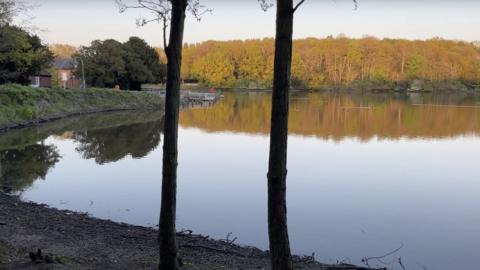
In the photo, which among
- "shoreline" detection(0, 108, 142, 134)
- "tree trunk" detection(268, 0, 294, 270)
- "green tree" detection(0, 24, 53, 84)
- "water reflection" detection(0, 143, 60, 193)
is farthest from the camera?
"green tree" detection(0, 24, 53, 84)

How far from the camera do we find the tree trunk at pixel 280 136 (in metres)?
4.02

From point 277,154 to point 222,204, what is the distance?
276 inches

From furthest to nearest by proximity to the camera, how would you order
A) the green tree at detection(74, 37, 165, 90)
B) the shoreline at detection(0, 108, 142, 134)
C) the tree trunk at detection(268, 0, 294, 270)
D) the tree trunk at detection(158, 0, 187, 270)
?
the green tree at detection(74, 37, 165, 90), the shoreline at detection(0, 108, 142, 134), the tree trunk at detection(158, 0, 187, 270), the tree trunk at detection(268, 0, 294, 270)

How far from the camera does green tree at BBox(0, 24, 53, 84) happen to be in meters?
27.0

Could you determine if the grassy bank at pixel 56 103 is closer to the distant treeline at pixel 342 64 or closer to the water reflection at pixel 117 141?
the water reflection at pixel 117 141

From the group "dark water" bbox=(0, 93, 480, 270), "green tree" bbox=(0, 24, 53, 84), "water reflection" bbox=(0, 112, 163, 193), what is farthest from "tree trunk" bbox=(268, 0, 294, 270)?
"green tree" bbox=(0, 24, 53, 84)

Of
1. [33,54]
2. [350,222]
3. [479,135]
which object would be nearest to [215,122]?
[33,54]

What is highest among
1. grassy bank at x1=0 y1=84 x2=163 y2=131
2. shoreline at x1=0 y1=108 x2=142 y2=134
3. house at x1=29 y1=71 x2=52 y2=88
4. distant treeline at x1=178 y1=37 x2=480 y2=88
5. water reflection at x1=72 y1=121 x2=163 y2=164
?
distant treeline at x1=178 y1=37 x2=480 y2=88

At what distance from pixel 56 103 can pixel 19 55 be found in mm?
4547

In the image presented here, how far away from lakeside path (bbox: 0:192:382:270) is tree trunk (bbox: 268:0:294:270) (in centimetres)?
153

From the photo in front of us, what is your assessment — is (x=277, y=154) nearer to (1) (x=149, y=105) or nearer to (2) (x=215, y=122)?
(2) (x=215, y=122)

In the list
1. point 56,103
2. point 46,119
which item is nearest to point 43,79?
point 56,103

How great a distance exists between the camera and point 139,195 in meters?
11.8

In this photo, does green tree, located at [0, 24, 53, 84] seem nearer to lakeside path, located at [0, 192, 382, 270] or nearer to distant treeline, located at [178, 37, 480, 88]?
lakeside path, located at [0, 192, 382, 270]
